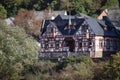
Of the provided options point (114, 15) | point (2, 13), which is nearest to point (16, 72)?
point (114, 15)

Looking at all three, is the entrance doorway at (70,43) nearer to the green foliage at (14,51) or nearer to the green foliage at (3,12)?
the green foliage at (14,51)

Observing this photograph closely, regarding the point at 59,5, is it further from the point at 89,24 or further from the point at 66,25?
the point at 89,24

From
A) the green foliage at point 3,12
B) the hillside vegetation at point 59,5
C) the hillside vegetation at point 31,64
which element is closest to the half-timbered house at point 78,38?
the hillside vegetation at point 31,64

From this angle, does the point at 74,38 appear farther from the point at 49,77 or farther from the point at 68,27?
the point at 49,77

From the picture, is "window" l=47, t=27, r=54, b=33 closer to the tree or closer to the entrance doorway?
the entrance doorway

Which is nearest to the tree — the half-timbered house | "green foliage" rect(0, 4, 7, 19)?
the half-timbered house

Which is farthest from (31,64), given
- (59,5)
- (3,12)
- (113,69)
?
(59,5)
